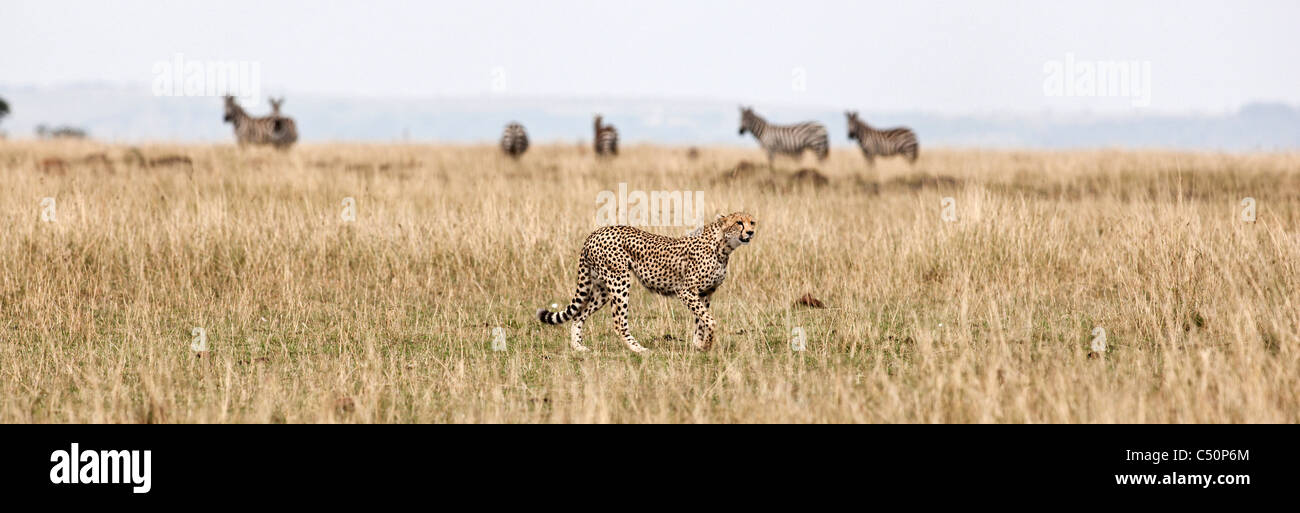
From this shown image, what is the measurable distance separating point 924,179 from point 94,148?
15567 mm

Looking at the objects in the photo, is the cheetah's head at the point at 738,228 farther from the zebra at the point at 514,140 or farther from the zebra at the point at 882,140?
the zebra at the point at 514,140

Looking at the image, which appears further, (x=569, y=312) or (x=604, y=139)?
(x=604, y=139)

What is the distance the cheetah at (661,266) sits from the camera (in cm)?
746

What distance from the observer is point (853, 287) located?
10.0 m

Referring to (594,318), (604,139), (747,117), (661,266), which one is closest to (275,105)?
(604,139)

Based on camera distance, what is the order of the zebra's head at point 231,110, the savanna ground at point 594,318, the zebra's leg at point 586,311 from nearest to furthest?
the savanna ground at point 594,318 → the zebra's leg at point 586,311 → the zebra's head at point 231,110

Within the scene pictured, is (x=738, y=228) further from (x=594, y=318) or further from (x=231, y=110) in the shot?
(x=231, y=110)

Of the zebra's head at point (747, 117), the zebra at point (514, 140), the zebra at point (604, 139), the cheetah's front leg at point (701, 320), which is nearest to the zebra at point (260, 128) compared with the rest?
the zebra at point (514, 140)

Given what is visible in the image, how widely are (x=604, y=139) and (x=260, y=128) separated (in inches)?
308

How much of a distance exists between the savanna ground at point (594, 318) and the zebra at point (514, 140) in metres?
11.1

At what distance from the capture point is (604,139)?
2720 centimetres

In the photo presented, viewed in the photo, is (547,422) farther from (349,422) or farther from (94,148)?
(94,148)

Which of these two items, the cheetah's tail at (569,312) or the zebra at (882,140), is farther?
the zebra at (882,140)
